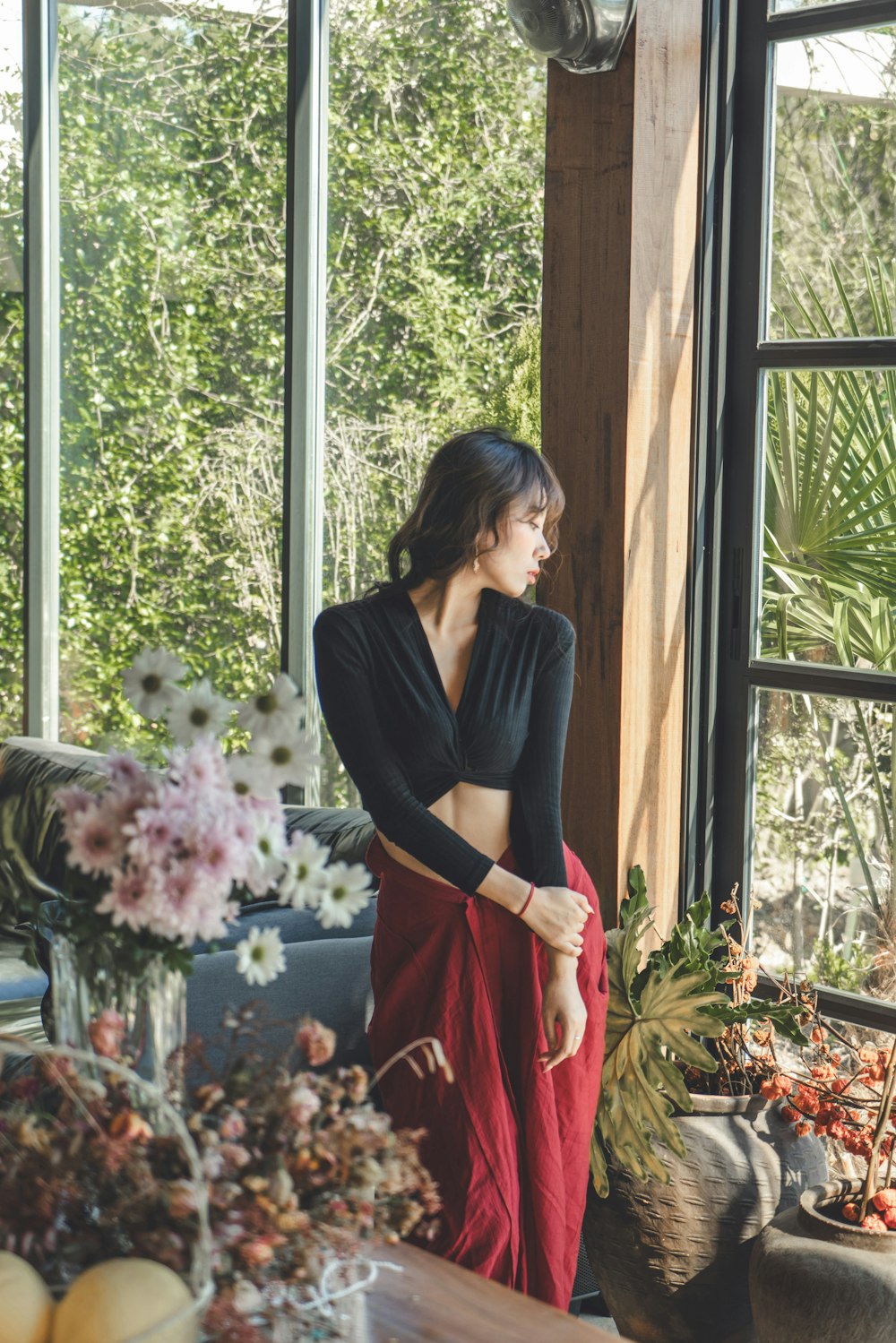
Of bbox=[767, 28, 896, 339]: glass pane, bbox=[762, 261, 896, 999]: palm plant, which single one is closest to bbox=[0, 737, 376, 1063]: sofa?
bbox=[762, 261, 896, 999]: palm plant

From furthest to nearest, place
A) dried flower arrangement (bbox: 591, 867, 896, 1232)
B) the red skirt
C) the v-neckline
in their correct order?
dried flower arrangement (bbox: 591, 867, 896, 1232) → the v-neckline → the red skirt

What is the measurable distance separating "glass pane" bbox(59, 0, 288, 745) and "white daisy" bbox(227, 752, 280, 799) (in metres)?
3.20

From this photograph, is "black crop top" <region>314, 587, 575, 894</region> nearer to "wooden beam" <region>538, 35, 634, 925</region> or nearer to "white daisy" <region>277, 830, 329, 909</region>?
"wooden beam" <region>538, 35, 634, 925</region>

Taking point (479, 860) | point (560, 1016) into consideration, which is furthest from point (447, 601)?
point (560, 1016)

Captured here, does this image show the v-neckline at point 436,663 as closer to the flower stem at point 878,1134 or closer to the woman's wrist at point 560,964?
the woman's wrist at point 560,964

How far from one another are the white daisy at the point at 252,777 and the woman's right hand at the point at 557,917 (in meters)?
1.16

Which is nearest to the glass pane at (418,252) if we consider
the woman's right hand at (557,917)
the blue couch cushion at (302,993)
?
the blue couch cushion at (302,993)

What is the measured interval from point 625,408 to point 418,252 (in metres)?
1.29

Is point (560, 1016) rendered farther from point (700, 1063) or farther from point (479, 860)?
point (700, 1063)

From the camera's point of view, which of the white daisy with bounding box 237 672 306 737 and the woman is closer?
the white daisy with bounding box 237 672 306 737

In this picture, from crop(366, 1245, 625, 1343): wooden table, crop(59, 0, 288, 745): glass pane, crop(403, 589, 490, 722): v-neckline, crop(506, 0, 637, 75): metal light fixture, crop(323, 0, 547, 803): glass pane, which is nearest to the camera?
crop(366, 1245, 625, 1343): wooden table

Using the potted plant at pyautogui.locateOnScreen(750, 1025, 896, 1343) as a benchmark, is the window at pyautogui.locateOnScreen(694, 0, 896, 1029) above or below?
above

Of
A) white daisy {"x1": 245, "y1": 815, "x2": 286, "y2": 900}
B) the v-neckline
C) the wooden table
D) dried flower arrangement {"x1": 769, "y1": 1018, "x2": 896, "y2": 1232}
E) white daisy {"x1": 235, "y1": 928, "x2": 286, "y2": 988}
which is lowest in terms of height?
dried flower arrangement {"x1": 769, "y1": 1018, "x2": 896, "y2": 1232}

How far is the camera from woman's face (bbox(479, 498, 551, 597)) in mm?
2287
